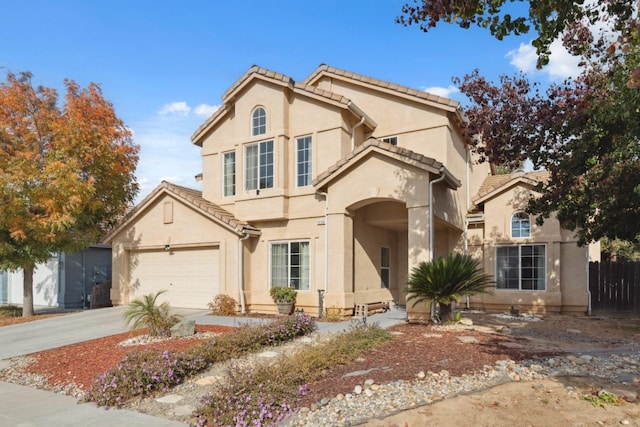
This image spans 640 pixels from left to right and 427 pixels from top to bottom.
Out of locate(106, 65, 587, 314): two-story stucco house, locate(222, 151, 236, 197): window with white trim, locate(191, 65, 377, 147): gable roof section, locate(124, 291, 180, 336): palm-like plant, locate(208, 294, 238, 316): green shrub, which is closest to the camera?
locate(124, 291, 180, 336): palm-like plant

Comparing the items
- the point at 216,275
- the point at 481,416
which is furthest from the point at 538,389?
the point at 216,275

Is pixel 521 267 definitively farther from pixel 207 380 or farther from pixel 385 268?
pixel 207 380

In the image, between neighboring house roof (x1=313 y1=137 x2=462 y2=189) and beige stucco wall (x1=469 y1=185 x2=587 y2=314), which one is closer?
neighboring house roof (x1=313 y1=137 x2=462 y2=189)

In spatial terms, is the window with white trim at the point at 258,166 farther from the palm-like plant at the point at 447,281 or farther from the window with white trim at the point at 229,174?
the palm-like plant at the point at 447,281

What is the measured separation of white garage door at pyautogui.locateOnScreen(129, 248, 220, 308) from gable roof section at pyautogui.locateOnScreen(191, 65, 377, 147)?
474 cm

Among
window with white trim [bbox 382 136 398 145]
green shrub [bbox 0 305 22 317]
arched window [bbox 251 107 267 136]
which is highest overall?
arched window [bbox 251 107 267 136]

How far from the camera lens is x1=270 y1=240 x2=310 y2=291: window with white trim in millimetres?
16047

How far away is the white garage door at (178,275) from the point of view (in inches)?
676

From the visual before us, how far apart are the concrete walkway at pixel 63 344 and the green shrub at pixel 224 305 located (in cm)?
39

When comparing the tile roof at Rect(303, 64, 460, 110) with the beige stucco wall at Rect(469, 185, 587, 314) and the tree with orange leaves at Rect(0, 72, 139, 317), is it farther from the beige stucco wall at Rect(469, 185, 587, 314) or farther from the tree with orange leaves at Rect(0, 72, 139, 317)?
the tree with orange leaves at Rect(0, 72, 139, 317)

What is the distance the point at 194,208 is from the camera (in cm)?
1719

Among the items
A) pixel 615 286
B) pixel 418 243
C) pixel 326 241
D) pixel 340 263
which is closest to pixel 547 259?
pixel 615 286

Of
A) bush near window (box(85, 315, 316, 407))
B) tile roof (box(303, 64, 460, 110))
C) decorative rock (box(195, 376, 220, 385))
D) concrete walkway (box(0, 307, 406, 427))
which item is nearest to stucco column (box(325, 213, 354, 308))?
concrete walkway (box(0, 307, 406, 427))

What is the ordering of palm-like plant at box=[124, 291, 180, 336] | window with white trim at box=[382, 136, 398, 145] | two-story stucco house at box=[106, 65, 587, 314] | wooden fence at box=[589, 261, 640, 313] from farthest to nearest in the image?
wooden fence at box=[589, 261, 640, 313], window with white trim at box=[382, 136, 398, 145], two-story stucco house at box=[106, 65, 587, 314], palm-like plant at box=[124, 291, 180, 336]
